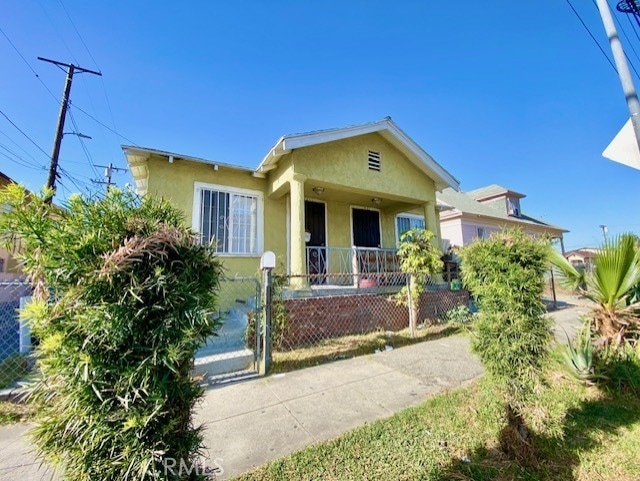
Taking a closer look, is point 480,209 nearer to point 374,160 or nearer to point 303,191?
point 374,160

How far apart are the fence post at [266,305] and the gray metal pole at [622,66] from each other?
4898 mm

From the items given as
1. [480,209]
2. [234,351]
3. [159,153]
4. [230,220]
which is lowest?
[234,351]

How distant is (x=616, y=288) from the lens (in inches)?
144

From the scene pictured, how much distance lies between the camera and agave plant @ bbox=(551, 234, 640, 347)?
3.59m

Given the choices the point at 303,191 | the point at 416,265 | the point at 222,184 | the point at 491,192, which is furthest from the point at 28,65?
the point at 491,192

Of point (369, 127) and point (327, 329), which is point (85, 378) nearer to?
point (327, 329)

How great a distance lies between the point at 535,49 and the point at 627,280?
26.3ft

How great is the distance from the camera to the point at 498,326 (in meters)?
2.55

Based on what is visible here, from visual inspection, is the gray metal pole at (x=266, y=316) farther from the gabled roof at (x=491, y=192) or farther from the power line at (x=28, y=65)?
the gabled roof at (x=491, y=192)

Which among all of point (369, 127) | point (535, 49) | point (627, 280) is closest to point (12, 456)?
point (627, 280)

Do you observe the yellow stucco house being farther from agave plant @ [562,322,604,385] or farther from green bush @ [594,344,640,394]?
green bush @ [594,344,640,394]

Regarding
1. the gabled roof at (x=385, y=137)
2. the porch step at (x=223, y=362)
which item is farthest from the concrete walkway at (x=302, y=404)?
the gabled roof at (x=385, y=137)

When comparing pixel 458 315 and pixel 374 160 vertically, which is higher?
pixel 374 160

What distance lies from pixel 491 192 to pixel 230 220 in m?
21.4
